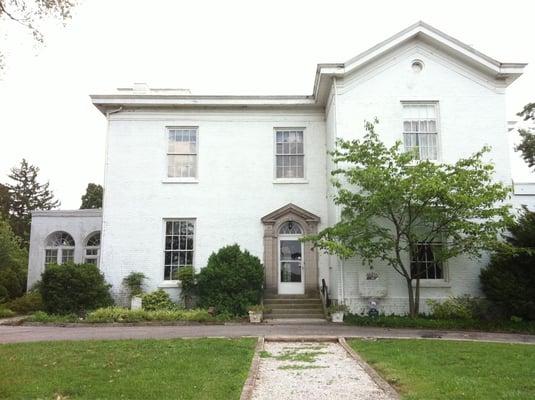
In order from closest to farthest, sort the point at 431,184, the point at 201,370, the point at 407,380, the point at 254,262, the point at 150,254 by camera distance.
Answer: the point at 407,380 < the point at 201,370 < the point at 431,184 < the point at 254,262 < the point at 150,254

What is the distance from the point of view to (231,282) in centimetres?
1698

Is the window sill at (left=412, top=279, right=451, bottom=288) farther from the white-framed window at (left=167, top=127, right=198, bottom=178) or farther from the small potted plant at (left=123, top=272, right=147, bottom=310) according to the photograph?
the small potted plant at (left=123, top=272, right=147, bottom=310)

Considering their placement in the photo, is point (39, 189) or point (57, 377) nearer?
point (57, 377)

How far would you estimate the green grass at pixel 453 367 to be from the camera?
689 cm

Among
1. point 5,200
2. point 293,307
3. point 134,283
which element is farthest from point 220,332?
point 5,200

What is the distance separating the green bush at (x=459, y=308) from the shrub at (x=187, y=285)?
26.6 feet

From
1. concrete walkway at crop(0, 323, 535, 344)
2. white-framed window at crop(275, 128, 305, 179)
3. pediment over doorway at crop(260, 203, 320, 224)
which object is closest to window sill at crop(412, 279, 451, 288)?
concrete walkway at crop(0, 323, 535, 344)

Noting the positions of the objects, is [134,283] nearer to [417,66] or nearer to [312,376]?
[312,376]

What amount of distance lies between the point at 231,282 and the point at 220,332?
3705mm

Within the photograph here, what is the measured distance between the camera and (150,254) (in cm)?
1889

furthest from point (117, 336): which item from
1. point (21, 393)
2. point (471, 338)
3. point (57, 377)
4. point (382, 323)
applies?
point (471, 338)

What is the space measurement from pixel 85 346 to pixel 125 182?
9511mm

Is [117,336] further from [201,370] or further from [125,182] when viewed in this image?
[125,182]

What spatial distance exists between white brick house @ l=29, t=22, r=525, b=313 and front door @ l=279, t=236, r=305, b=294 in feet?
0.12
